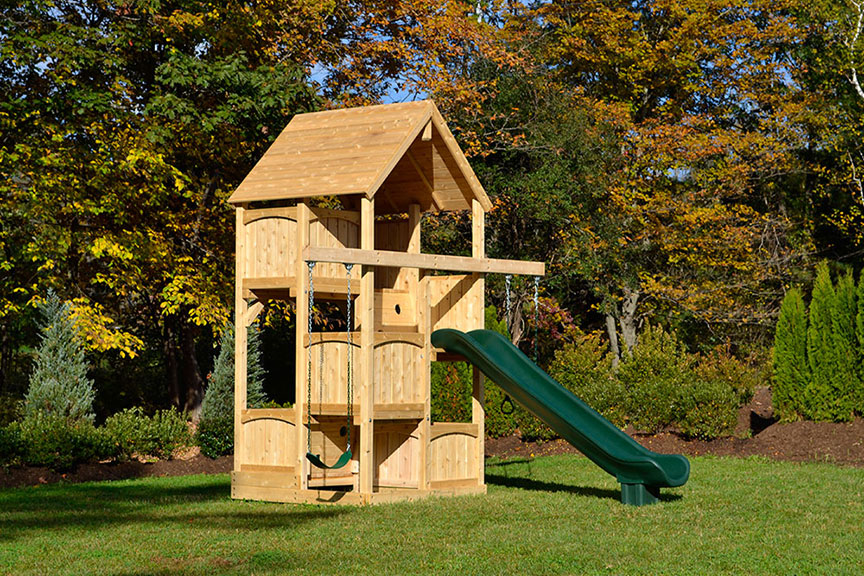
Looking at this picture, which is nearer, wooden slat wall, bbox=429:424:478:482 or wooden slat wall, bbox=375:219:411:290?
wooden slat wall, bbox=429:424:478:482

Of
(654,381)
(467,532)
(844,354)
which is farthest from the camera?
(654,381)

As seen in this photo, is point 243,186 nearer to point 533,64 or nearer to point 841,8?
point 533,64

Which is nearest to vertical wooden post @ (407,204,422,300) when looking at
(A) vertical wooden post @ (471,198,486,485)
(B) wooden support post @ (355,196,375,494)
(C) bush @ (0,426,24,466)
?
(A) vertical wooden post @ (471,198,486,485)

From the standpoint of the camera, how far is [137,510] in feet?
38.0

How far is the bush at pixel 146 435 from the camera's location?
16.7m

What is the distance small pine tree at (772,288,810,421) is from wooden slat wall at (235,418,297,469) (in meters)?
9.71

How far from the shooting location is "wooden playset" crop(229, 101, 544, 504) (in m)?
11.9

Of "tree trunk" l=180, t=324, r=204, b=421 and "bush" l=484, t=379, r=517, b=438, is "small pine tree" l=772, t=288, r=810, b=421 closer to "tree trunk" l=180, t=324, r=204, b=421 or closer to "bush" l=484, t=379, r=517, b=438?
"bush" l=484, t=379, r=517, b=438

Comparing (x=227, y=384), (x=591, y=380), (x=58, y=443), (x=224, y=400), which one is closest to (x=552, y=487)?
(x=591, y=380)

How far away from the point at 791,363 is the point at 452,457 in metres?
8.05

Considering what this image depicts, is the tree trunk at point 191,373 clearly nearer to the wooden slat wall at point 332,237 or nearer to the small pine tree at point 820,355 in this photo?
the wooden slat wall at point 332,237

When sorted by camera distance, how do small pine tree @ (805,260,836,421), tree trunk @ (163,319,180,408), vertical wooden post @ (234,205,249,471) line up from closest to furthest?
vertical wooden post @ (234,205,249,471) → small pine tree @ (805,260,836,421) → tree trunk @ (163,319,180,408)

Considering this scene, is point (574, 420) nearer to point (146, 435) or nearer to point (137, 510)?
point (137, 510)

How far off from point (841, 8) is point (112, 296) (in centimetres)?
1929
